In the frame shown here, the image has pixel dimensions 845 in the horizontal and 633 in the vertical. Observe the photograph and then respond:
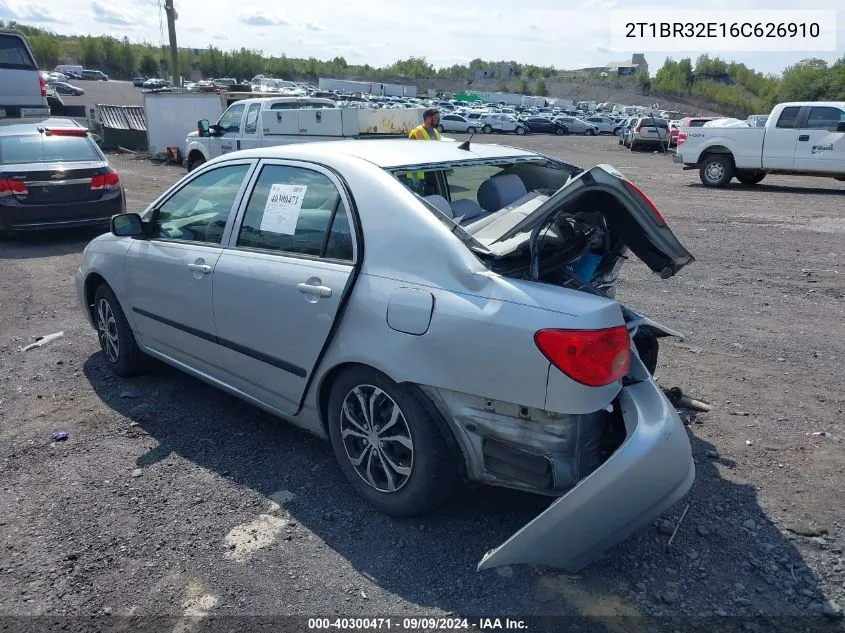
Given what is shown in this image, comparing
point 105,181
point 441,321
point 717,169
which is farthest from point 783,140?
point 441,321

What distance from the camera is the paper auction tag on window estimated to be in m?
3.72

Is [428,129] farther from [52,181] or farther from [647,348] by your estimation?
[647,348]

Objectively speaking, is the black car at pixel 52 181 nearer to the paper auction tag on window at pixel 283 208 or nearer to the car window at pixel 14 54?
the car window at pixel 14 54

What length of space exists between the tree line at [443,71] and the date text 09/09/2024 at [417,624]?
193ft

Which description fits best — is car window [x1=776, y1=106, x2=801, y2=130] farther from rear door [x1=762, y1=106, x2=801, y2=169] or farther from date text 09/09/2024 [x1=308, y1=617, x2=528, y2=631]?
date text 09/09/2024 [x1=308, y1=617, x2=528, y2=631]

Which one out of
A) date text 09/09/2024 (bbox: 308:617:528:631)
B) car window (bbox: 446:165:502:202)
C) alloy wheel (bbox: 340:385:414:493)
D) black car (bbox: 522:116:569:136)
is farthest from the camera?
black car (bbox: 522:116:569:136)

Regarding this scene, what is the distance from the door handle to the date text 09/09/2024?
4.71ft

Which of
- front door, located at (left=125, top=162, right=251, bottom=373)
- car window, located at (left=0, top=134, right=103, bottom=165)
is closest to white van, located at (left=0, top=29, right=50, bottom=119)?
car window, located at (left=0, top=134, right=103, bottom=165)

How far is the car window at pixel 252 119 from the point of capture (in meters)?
15.4

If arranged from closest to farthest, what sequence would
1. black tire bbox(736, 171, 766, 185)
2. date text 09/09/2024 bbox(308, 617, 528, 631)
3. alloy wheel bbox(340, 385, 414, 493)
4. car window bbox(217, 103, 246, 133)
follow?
date text 09/09/2024 bbox(308, 617, 528, 631)
alloy wheel bbox(340, 385, 414, 493)
car window bbox(217, 103, 246, 133)
black tire bbox(736, 171, 766, 185)

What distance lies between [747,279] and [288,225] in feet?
19.6

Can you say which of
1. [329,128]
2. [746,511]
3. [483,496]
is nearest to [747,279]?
[746,511]

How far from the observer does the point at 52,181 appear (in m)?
9.63

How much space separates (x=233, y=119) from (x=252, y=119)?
2.56ft
